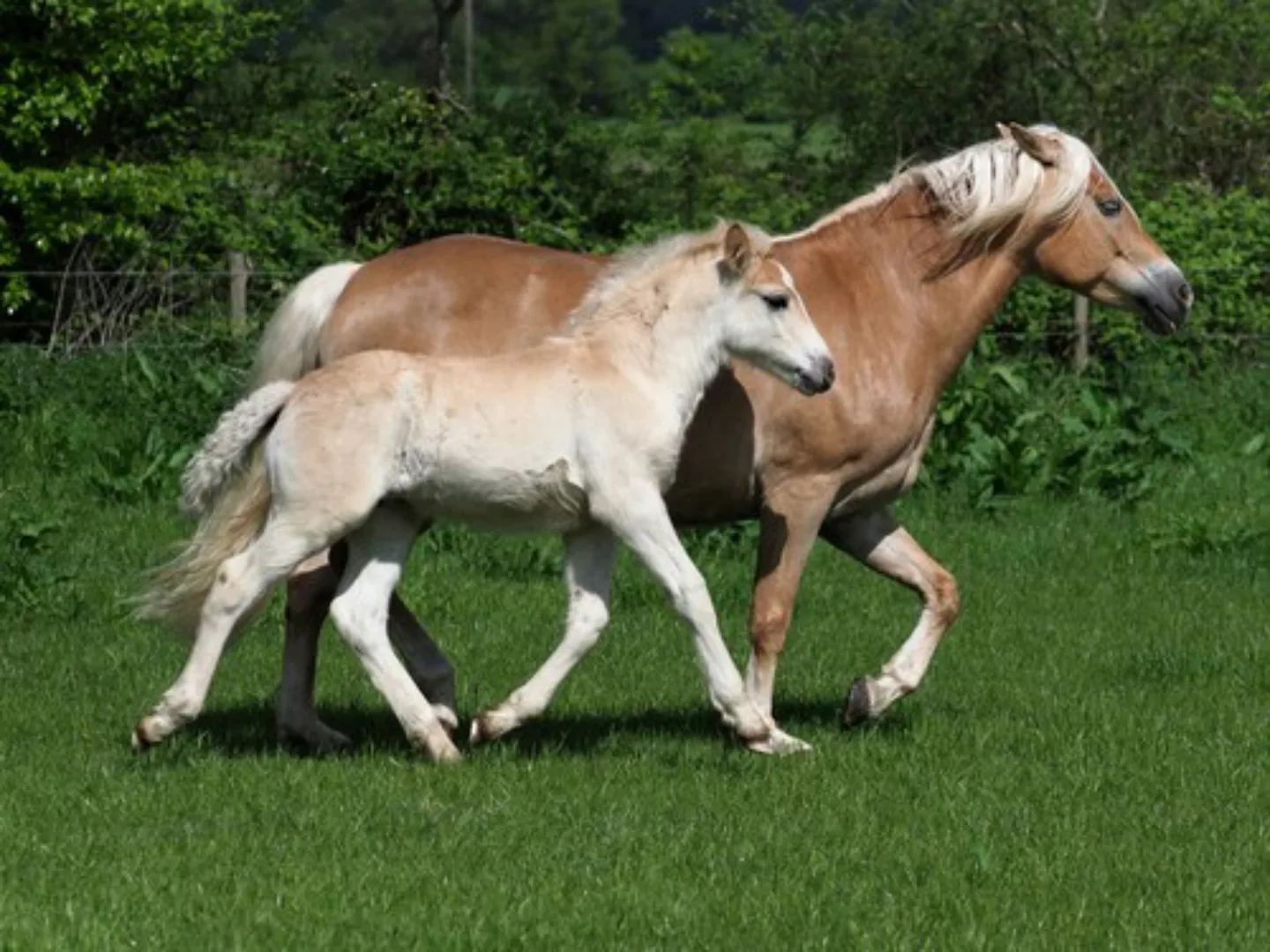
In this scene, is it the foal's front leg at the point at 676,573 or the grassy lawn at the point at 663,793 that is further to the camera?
the foal's front leg at the point at 676,573

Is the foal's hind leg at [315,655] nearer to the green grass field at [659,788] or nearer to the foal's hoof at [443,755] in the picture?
the green grass field at [659,788]

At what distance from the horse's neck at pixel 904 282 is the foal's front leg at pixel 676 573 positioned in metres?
1.26

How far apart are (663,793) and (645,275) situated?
1901mm

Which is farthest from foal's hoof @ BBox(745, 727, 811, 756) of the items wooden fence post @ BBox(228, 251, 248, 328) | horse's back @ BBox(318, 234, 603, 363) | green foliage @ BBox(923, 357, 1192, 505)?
wooden fence post @ BBox(228, 251, 248, 328)

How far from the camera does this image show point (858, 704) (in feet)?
30.3

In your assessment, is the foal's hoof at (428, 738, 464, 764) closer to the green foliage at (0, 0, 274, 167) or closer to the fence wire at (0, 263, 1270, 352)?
the fence wire at (0, 263, 1270, 352)

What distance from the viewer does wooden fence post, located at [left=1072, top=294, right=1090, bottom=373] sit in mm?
18797

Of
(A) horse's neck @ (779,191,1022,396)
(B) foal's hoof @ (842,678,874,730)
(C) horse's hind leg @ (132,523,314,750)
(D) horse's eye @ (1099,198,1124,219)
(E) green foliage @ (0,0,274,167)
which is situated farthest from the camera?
(E) green foliage @ (0,0,274,167)

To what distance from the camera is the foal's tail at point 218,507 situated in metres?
8.77

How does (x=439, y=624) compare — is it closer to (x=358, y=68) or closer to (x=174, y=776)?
(x=174, y=776)

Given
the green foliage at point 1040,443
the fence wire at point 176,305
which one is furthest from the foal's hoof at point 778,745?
the fence wire at point 176,305

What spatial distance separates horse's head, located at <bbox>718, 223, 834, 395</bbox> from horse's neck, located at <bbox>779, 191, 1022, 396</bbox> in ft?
2.05

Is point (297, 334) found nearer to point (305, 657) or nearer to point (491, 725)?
point (305, 657)

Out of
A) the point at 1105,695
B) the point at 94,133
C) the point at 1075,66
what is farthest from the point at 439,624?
the point at 1075,66
